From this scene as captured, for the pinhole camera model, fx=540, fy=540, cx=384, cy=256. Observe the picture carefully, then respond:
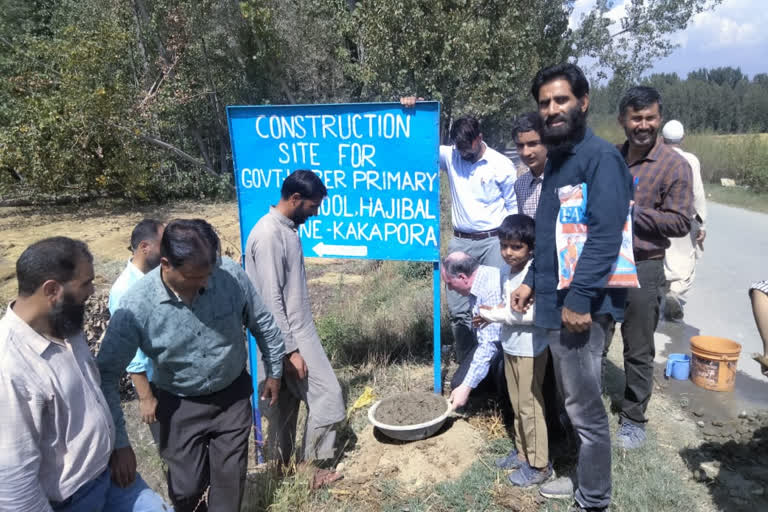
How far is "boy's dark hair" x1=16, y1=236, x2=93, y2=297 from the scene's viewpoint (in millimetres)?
1910

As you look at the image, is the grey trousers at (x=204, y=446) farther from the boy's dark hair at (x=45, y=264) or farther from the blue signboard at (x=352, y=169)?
the blue signboard at (x=352, y=169)

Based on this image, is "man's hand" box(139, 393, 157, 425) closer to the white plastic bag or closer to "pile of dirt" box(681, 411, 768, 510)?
the white plastic bag

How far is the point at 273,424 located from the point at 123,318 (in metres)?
1.33

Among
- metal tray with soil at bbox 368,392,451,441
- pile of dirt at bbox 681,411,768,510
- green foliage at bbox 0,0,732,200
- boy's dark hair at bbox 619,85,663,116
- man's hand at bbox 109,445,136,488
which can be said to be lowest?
pile of dirt at bbox 681,411,768,510

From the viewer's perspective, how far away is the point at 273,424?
3.38 metres

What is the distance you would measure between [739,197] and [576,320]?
1474 centimetres

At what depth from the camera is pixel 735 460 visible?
3492 mm

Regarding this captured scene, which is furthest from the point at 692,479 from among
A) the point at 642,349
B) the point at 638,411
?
the point at 642,349

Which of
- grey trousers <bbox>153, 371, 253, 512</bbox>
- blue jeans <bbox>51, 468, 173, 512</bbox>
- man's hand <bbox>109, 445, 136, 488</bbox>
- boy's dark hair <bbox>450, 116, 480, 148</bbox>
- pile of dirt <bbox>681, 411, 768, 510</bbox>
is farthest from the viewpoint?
boy's dark hair <bbox>450, 116, 480, 148</bbox>

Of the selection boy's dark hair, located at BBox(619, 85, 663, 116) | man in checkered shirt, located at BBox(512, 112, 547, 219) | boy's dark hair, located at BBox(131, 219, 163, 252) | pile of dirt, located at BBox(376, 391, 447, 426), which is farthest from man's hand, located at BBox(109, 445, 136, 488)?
boy's dark hair, located at BBox(619, 85, 663, 116)

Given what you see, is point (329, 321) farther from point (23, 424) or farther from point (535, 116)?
point (23, 424)

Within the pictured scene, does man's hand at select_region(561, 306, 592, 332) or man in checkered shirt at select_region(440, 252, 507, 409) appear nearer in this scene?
man's hand at select_region(561, 306, 592, 332)

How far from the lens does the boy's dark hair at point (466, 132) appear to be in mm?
4195

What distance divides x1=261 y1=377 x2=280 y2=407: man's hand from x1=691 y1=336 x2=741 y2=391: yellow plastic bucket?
11.5 ft
